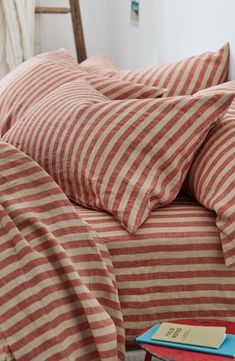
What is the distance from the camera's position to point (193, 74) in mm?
2494

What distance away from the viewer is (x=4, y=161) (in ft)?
5.64

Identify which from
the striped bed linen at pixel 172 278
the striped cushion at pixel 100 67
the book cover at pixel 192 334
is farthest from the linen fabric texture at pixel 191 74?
the book cover at pixel 192 334

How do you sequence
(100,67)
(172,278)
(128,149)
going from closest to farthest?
(172,278)
(128,149)
(100,67)

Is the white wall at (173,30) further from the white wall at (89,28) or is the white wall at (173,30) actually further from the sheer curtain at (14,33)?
the sheer curtain at (14,33)

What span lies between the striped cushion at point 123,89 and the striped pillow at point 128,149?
0.30m

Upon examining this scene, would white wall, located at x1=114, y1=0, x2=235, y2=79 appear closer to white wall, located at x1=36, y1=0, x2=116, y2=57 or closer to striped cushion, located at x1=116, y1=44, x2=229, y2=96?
striped cushion, located at x1=116, y1=44, x2=229, y2=96

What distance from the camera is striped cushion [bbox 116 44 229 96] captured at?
247 centimetres

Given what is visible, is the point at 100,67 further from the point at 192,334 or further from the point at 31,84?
the point at 192,334

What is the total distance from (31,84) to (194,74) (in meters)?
0.57

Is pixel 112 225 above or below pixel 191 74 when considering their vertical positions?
below

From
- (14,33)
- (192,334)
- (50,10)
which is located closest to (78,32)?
(50,10)

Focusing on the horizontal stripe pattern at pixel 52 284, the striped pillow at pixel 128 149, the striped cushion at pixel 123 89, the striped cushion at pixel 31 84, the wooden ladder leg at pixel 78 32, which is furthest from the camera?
the wooden ladder leg at pixel 78 32

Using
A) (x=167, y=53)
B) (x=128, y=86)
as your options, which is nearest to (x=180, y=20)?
(x=167, y=53)

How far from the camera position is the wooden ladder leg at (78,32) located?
385 cm
